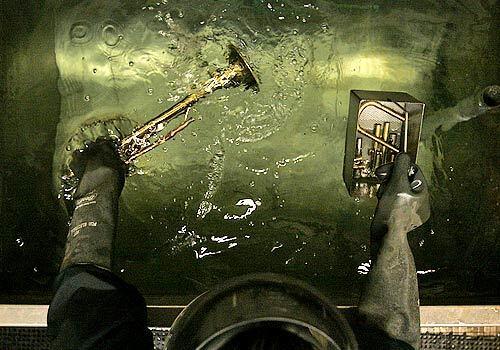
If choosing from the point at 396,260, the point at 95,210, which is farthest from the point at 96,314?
the point at 396,260

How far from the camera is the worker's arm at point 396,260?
3.98 ft

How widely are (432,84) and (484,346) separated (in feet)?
2.71

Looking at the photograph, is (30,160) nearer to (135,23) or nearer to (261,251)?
(135,23)

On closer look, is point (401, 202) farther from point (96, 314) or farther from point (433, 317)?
point (96, 314)

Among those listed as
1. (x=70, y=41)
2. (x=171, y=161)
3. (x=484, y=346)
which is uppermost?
(x=70, y=41)

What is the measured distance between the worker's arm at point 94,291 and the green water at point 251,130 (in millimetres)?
428

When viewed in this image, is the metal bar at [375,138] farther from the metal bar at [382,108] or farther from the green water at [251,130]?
the green water at [251,130]

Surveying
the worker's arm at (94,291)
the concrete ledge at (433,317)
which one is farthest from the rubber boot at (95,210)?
the concrete ledge at (433,317)

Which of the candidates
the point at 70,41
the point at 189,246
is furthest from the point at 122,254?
the point at 70,41

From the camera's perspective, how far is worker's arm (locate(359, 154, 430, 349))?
3.98 ft

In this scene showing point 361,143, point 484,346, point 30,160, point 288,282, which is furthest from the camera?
point 30,160

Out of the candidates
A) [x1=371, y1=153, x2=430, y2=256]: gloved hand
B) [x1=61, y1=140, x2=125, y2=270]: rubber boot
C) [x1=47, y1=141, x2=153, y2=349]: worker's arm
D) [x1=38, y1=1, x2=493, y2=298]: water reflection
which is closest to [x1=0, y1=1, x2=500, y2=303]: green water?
[x1=38, y1=1, x2=493, y2=298]: water reflection

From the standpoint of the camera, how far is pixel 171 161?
187 centimetres

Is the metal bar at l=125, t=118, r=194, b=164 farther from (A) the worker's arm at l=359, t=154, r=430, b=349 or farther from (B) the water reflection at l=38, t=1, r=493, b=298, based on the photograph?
(A) the worker's arm at l=359, t=154, r=430, b=349
